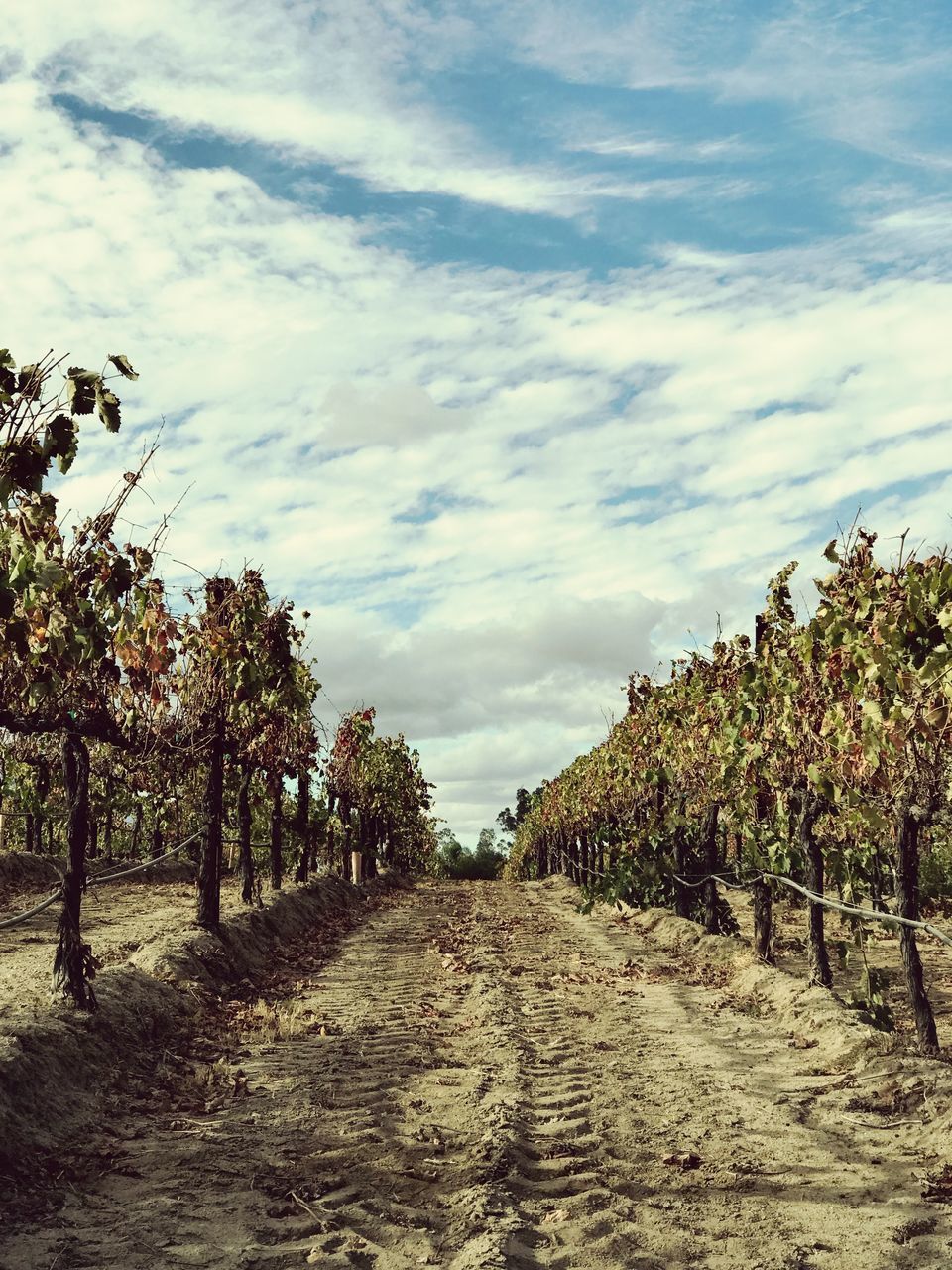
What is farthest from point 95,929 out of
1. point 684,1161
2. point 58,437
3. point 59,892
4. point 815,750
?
point 58,437

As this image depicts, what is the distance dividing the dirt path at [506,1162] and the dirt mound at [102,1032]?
1.73 ft

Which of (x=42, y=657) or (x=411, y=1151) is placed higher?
(x=42, y=657)

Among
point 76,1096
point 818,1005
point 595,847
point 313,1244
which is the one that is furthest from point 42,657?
point 595,847

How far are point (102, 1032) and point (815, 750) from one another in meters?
7.86

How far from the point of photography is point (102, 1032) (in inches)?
341

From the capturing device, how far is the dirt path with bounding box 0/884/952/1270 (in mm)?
5055

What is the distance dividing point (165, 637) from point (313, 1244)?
4814mm

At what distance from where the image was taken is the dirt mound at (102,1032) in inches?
267

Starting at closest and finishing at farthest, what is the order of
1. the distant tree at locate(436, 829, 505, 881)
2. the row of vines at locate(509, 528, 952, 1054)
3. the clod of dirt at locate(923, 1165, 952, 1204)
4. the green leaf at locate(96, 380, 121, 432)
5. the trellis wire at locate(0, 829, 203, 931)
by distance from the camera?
the green leaf at locate(96, 380, 121, 432) → the clod of dirt at locate(923, 1165, 952, 1204) → the trellis wire at locate(0, 829, 203, 931) → the row of vines at locate(509, 528, 952, 1054) → the distant tree at locate(436, 829, 505, 881)

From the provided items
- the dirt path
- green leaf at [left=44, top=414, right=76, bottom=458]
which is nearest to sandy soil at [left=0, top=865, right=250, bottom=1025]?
the dirt path

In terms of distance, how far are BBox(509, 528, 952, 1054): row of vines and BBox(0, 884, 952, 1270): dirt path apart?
1.67 meters

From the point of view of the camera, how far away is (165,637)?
327 inches

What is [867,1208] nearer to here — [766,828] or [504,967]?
[766,828]

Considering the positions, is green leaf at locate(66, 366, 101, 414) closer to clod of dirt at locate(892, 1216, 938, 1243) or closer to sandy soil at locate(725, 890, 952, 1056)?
clod of dirt at locate(892, 1216, 938, 1243)
